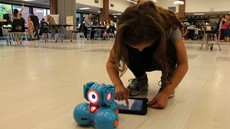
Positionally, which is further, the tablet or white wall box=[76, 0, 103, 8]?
white wall box=[76, 0, 103, 8]

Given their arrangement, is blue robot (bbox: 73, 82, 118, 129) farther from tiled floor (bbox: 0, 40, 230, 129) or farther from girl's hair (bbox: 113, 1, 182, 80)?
girl's hair (bbox: 113, 1, 182, 80)

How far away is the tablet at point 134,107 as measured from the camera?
1.05 metres

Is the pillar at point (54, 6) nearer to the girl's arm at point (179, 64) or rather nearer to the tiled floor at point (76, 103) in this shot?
the tiled floor at point (76, 103)

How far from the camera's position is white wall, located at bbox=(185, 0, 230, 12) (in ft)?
50.9

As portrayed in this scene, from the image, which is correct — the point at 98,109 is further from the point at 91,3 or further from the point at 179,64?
the point at 91,3

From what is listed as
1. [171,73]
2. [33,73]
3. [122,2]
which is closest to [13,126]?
[171,73]

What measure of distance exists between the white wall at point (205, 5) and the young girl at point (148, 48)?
16.2 m

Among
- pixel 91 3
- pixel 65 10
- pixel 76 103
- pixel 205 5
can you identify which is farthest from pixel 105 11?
pixel 76 103

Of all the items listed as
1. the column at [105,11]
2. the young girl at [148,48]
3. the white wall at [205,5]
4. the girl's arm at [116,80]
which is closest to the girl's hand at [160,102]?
the young girl at [148,48]

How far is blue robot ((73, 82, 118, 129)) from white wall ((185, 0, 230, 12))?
16.8 meters

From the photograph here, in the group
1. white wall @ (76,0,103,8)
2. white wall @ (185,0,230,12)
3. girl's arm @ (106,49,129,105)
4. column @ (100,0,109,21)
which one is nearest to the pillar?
white wall @ (76,0,103,8)

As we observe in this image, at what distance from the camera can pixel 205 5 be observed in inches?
633

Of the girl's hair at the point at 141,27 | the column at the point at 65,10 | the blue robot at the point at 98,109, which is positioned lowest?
the blue robot at the point at 98,109

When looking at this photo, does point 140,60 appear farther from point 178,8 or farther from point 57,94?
point 178,8
